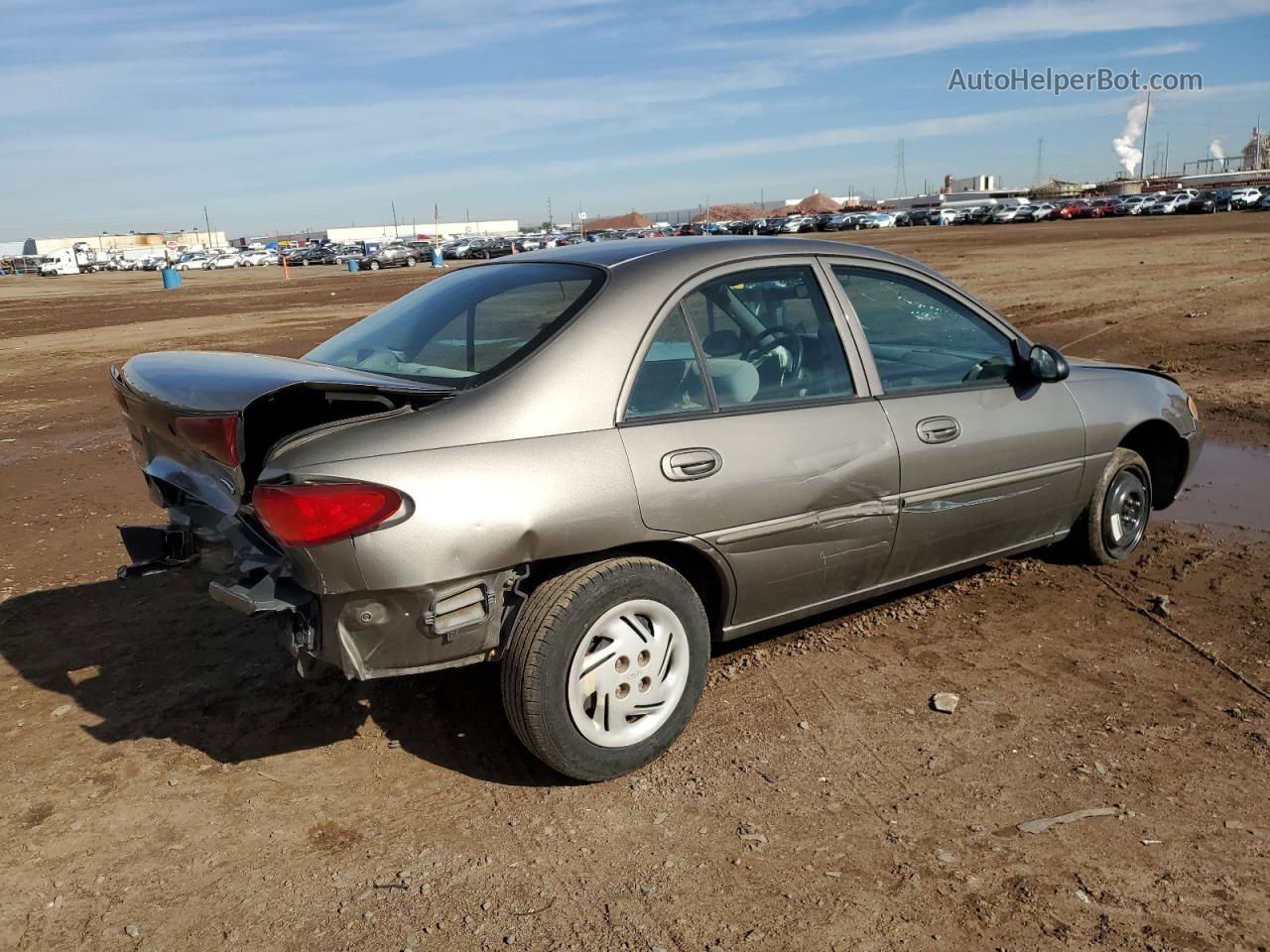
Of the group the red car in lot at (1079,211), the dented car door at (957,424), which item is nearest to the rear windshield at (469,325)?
the dented car door at (957,424)

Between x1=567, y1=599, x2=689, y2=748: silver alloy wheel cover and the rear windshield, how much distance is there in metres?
0.91

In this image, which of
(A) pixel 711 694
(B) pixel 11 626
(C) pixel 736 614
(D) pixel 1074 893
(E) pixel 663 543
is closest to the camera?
(D) pixel 1074 893

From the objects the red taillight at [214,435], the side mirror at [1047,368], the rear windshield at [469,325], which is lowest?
the side mirror at [1047,368]

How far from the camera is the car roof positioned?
383cm

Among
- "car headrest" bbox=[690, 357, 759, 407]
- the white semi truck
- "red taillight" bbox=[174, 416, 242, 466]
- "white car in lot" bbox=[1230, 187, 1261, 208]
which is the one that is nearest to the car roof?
"car headrest" bbox=[690, 357, 759, 407]

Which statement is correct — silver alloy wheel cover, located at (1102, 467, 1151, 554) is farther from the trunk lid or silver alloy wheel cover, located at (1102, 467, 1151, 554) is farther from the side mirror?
the trunk lid

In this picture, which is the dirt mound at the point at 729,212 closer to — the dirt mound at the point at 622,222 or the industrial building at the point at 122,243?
the dirt mound at the point at 622,222

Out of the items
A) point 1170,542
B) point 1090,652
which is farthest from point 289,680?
point 1170,542

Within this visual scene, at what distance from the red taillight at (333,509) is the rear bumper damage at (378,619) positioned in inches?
7.6

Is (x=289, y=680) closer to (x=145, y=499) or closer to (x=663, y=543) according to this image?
(x=663, y=543)

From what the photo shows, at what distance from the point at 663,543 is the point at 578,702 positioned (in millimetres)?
581

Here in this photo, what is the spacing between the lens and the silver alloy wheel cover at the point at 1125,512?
514 centimetres

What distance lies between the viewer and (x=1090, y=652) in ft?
14.4

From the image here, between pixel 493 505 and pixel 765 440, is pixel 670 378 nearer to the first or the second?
pixel 765 440
